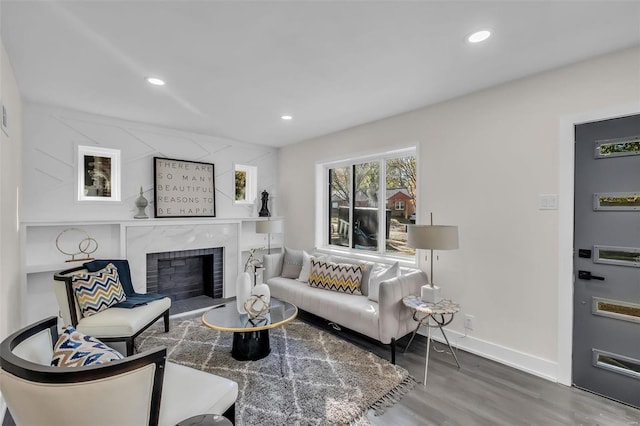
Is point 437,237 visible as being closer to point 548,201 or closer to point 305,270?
point 548,201

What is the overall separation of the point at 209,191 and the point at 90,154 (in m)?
1.49

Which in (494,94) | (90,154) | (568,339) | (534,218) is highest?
(494,94)

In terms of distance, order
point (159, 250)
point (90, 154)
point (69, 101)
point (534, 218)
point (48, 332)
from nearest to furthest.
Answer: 1. point (48, 332)
2. point (534, 218)
3. point (69, 101)
4. point (90, 154)
5. point (159, 250)

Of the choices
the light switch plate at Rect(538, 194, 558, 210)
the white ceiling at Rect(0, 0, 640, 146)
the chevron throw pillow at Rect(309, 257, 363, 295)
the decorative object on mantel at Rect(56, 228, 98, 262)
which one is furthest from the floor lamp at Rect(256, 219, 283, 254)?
the light switch plate at Rect(538, 194, 558, 210)

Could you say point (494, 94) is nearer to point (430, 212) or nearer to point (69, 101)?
point (430, 212)

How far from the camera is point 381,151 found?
3727mm

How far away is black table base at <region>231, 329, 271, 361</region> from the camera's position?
267 centimetres

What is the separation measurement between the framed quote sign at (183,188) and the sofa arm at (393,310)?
118 inches

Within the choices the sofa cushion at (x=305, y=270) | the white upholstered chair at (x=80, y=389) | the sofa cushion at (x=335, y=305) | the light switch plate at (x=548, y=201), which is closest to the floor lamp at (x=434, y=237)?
the light switch plate at (x=548, y=201)

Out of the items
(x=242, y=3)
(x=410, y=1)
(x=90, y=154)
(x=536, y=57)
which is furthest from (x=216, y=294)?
(x=536, y=57)

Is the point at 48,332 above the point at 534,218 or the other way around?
the other way around

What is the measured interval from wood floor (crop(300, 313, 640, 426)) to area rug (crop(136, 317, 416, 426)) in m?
0.16

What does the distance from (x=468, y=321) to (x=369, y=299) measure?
3.23ft

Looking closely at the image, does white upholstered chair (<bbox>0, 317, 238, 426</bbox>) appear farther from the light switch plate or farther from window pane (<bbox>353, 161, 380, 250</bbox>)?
window pane (<bbox>353, 161, 380, 250</bbox>)
